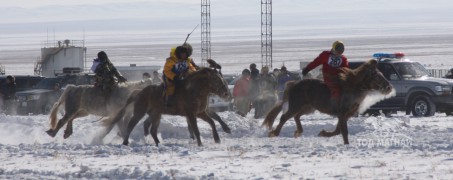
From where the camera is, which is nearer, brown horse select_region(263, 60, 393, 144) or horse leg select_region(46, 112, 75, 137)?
brown horse select_region(263, 60, 393, 144)

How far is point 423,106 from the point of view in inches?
1138

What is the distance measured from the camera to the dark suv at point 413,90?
28750 mm

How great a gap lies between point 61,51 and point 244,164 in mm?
43264

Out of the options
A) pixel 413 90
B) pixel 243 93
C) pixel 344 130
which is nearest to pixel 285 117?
pixel 344 130

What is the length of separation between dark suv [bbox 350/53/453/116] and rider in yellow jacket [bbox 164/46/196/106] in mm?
10906

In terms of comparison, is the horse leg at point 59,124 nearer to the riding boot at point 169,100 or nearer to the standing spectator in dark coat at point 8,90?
the riding boot at point 169,100

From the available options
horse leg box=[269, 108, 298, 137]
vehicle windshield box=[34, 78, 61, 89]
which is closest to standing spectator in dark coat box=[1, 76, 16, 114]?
vehicle windshield box=[34, 78, 61, 89]

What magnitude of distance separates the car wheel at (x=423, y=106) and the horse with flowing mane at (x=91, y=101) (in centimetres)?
1035

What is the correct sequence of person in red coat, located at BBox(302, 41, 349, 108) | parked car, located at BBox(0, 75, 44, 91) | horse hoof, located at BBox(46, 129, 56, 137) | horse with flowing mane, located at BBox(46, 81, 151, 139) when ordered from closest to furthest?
person in red coat, located at BBox(302, 41, 349, 108), horse with flowing mane, located at BBox(46, 81, 151, 139), horse hoof, located at BBox(46, 129, 56, 137), parked car, located at BBox(0, 75, 44, 91)

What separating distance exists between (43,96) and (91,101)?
1460 cm

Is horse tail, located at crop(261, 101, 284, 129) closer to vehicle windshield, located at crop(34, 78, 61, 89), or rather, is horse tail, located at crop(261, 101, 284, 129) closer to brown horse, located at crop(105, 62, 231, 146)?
brown horse, located at crop(105, 62, 231, 146)

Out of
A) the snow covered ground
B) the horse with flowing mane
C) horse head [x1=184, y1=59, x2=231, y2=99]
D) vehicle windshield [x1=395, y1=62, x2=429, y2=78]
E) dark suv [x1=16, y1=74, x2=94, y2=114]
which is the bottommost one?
dark suv [x1=16, y1=74, x2=94, y2=114]

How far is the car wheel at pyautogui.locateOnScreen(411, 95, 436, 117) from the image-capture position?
2884cm

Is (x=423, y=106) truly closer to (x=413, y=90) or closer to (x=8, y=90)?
(x=413, y=90)
